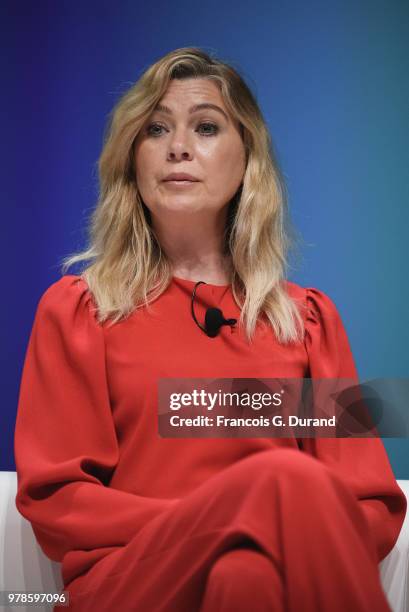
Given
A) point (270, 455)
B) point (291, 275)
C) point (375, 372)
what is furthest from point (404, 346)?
point (270, 455)

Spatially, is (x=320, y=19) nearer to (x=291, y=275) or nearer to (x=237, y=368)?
(x=291, y=275)

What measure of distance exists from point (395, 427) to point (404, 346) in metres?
0.53

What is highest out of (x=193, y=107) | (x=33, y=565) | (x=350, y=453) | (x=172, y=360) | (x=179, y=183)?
(x=193, y=107)

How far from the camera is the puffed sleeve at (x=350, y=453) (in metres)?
1.75

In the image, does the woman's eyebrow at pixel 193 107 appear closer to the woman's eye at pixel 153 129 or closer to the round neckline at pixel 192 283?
the woman's eye at pixel 153 129

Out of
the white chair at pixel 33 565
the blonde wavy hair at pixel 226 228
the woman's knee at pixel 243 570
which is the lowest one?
the white chair at pixel 33 565

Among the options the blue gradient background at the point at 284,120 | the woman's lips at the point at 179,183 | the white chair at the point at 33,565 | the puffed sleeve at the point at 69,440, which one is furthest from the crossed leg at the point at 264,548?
the blue gradient background at the point at 284,120

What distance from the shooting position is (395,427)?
200 cm

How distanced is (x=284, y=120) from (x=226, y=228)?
57 centimetres

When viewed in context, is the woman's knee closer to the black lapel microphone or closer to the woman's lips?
the black lapel microphone

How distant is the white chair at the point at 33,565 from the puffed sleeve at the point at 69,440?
11 centimetres

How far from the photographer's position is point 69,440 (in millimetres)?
1702

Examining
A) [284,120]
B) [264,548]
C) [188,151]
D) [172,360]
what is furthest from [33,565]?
[284,120]

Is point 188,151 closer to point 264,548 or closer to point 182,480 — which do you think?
point 182,480
